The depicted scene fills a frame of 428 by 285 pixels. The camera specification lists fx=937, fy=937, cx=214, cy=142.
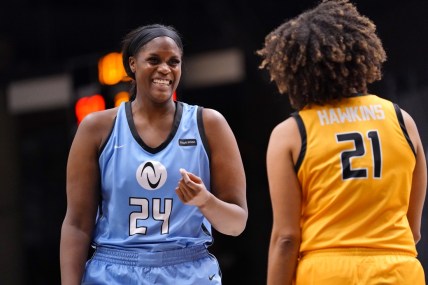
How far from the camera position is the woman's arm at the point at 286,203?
119 inches

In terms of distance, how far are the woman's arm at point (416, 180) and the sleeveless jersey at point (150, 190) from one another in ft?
2.59

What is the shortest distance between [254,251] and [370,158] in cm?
413

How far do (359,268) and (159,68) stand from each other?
1.13 m

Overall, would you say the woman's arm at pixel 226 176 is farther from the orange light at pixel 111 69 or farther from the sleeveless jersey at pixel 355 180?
the orange light at pixel 111 69

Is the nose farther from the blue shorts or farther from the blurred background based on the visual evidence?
the blurred background

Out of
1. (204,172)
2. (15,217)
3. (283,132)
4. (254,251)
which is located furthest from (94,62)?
(283,132)

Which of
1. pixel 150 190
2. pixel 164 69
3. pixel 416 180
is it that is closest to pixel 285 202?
pixel 416 180

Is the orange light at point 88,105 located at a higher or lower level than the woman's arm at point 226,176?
higher

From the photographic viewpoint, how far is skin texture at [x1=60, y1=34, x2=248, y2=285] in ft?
11.6

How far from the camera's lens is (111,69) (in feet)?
23.4

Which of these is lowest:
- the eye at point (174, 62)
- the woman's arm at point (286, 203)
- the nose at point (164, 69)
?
the woman's arm at point (286, 203)

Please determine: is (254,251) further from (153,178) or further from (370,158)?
(370,158)

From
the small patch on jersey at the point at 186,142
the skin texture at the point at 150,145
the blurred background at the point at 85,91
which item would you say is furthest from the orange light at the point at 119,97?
the small patch on jersey at the point at 186,142

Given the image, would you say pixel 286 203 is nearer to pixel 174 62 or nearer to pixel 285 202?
pixel 285 202
